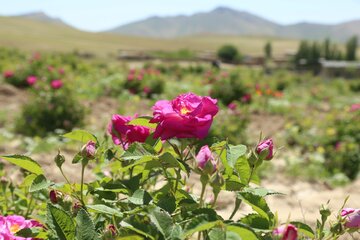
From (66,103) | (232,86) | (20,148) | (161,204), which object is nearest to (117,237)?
(161,204)

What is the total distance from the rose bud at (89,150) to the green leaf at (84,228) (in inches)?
6.8

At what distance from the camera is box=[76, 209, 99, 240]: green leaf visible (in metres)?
0.99

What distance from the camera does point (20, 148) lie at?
512 cm

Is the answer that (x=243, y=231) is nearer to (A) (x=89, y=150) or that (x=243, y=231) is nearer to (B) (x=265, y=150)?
(B) (x=265, y=150)

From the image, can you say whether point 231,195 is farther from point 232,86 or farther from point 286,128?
point 232,86

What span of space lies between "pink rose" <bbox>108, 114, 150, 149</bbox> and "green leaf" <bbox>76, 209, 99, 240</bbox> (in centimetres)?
30

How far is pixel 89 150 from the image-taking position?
114cm

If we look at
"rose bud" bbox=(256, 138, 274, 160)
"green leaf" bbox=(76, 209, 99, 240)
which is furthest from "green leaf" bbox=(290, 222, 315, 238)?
"green leaf" bbox=(76, 209, 99, 240)

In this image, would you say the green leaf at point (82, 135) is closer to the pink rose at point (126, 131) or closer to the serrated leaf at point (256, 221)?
the pink rose at point (126, 131)

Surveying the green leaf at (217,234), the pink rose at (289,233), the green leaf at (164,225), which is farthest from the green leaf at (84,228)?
the pink rose at (289,233)

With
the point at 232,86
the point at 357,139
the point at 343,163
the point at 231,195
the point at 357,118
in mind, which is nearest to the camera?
the point at 231,195

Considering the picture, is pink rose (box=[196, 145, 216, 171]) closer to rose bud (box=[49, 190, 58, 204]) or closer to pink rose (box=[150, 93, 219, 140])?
pink rose (box=[150, 93, 219, 140])

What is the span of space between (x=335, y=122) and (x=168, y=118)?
6318 mm

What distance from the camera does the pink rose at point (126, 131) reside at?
1.25 m
